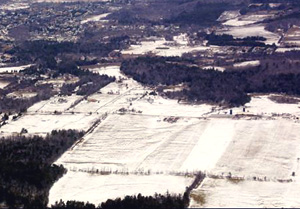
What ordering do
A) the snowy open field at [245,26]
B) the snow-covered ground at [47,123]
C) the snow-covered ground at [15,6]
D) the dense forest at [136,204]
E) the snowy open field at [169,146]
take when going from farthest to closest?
the snow-covered ground at [15,6] < the snowy open field at [245,26] < the snow-covered ground at [47,123] < the snowy open field at [169,146] < the dense forest at [136,204]

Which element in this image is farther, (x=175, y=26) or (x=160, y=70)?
(x=175, y=26)

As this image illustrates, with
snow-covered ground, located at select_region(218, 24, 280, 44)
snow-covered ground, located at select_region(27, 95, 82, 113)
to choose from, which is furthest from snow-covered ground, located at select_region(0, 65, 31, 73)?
snow-covered ground, located at select_region(218, 24, 280, 44)

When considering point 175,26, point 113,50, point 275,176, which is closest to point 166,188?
point 275,176

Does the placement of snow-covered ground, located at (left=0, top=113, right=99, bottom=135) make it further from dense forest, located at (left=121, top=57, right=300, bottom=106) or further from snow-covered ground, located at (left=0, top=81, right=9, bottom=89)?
snow-covered ground, located at (left=0, top=81, right=9, bottom=89)

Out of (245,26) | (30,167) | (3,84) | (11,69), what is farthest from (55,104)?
(245,26)

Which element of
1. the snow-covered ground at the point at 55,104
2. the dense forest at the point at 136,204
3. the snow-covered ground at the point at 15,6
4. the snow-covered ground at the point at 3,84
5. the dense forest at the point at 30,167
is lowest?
the snow-covered ground at the point at 15,6

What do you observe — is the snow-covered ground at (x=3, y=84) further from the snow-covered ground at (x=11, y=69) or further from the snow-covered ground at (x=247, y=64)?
the snow-covered ground at (x=247, y=64)

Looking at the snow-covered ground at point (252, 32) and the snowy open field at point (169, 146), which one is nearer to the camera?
the snowy open field at point (169, 146)

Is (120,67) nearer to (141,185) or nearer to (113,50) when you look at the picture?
(113,50)

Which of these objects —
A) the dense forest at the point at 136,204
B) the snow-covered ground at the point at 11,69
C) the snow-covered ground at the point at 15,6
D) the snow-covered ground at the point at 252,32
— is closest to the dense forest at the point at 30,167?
the dense forest at the point at 136,204

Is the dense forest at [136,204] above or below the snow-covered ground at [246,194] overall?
above
